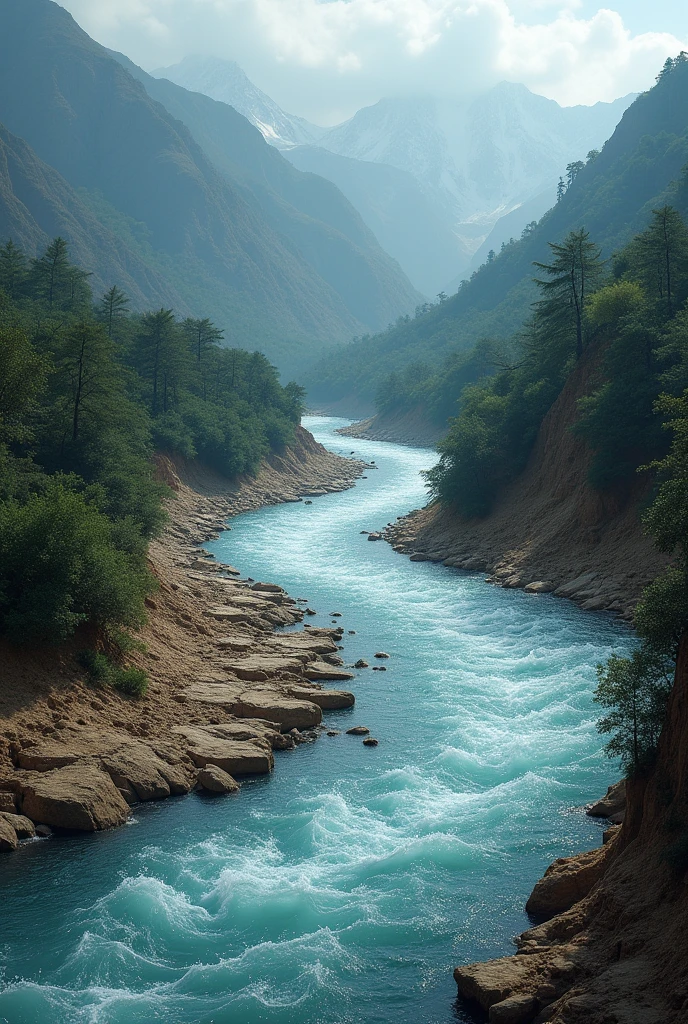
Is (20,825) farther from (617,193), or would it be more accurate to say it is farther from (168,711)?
(617,193)

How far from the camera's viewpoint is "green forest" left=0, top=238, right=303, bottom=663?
28.8m

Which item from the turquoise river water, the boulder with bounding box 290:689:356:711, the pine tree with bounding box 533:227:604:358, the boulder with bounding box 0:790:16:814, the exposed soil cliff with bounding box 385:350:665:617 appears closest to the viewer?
the turquoise river water

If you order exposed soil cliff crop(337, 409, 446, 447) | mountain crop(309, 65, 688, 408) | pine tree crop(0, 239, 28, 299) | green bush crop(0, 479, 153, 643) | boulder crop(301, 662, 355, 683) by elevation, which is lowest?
boulder crop(301, 662, 355, 683)

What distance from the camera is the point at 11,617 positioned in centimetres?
2712

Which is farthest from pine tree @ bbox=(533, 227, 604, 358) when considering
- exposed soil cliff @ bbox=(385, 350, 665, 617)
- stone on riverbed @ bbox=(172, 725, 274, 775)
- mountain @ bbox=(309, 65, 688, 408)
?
mountain @ bbox=(309, 65, 688, 408)

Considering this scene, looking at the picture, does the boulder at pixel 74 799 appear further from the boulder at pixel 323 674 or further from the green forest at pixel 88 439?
the boulder at pixel 323 674

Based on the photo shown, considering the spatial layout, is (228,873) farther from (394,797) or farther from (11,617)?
(11,617)

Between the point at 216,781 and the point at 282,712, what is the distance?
496 cm

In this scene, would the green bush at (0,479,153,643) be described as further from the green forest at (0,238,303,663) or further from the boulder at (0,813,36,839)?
the boulder at (0,813,36,839)

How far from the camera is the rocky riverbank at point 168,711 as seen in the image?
76.3 ft

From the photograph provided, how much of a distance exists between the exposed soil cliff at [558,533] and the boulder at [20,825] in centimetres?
2724

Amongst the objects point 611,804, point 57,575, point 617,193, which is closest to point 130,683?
point 57,575

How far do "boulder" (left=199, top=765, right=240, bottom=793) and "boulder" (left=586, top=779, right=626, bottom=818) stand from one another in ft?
31.9

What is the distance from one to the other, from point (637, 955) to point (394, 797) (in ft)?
34.3
